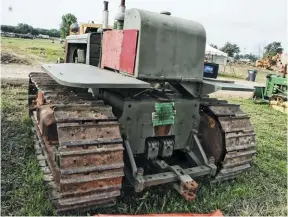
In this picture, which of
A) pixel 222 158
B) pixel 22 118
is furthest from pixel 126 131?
pixel 22 118

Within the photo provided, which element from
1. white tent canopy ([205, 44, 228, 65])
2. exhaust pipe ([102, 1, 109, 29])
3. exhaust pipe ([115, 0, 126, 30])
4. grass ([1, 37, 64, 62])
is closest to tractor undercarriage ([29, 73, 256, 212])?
exhaust pipe ([115, 0, 126, 30])

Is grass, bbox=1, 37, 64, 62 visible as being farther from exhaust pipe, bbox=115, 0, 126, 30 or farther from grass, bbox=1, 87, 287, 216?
exhaust pipe, bbox=115, 0, 126, 30

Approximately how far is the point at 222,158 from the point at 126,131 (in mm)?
1349

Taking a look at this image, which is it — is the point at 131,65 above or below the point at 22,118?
above

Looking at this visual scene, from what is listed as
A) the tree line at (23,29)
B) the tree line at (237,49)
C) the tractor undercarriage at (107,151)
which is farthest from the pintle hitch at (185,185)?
the tree line at (23,29)

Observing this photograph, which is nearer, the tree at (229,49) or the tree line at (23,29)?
the tree at (229,49)

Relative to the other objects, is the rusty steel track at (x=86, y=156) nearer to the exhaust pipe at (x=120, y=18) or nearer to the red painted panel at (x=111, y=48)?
the red painted panel at (x=111, y=48)

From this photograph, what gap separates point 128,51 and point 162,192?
69.4 inches

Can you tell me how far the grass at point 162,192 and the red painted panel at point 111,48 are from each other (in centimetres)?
166

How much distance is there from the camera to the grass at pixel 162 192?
344 cm

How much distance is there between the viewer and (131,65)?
12.2 ft

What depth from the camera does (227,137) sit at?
158 inches

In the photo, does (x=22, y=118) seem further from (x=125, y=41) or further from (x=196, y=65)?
(x=196, y=65)

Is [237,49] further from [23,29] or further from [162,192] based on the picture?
[162,192]
